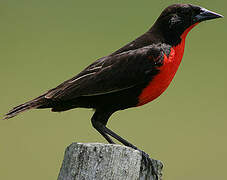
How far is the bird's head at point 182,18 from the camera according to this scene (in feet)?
12.8

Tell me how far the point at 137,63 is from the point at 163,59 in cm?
23

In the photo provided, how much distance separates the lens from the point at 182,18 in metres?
3.93

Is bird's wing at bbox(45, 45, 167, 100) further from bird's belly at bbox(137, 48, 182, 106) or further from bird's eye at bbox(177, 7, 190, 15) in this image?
bird's eye at bbox(177, 7, 190, 15)

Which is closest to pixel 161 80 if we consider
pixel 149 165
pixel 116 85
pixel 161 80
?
pixel 161 80

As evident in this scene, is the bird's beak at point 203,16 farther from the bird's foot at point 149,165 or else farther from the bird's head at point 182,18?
the bird's foot at point 149,165

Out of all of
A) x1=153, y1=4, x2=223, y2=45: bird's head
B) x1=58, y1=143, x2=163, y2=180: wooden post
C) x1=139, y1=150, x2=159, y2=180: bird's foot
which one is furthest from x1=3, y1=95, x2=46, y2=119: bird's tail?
x1=153, y1=4, x2=223, y2=45: bird's head

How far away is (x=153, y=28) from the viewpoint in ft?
13.2

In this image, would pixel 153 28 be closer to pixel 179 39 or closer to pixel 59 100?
pixel 179 39

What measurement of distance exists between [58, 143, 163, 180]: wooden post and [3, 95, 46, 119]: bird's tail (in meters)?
1.05

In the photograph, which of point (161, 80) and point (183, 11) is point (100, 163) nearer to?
point (161, 80)

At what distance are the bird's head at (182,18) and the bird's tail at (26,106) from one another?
1.31 m

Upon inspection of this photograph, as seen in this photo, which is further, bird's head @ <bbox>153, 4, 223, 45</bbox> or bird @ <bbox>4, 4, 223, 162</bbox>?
bird's head @ <bbox>153, 4, 223, 45</bbox>

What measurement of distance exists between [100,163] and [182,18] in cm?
201

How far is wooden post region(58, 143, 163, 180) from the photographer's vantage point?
2.40 metres
